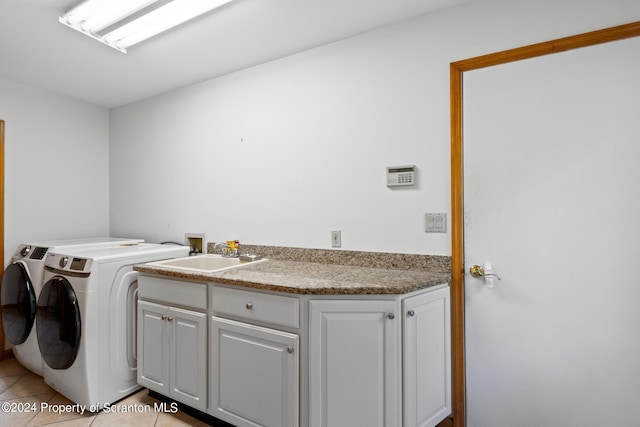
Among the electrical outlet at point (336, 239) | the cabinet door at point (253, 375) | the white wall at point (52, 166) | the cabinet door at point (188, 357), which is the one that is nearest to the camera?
the cabinet door at point (253, 375)

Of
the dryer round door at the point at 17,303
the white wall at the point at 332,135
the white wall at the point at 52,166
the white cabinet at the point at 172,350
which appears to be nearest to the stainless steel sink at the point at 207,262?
the white wall at the point at 332,135

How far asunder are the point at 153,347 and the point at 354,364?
1.30 meters

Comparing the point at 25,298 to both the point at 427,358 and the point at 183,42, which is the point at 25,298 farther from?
the point at 427,358

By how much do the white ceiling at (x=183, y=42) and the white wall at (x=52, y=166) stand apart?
225 mm

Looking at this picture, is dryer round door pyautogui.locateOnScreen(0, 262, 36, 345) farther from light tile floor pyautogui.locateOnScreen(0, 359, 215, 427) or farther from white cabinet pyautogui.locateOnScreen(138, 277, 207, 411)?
white cabinet pyautogui.locateOnScreen(138, 277, 207, 411)

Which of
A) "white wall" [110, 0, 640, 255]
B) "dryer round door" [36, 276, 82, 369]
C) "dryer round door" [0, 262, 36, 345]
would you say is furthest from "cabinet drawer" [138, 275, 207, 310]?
"dryer round door" [0, 262, 36, 345]

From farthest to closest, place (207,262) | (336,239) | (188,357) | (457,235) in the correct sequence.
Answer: (207,262), (336,239), (188,357), (457,235)

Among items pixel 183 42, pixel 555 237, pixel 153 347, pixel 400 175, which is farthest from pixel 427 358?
pixel 183 42

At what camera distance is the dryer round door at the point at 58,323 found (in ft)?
6.50

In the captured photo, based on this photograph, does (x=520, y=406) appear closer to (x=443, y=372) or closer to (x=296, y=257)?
(x=443, y=372)

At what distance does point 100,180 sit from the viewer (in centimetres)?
330

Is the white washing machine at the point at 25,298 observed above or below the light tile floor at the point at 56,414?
above

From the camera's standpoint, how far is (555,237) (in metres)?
1.53

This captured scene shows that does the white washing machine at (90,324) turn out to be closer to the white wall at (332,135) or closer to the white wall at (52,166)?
the white wall at (332,135)
